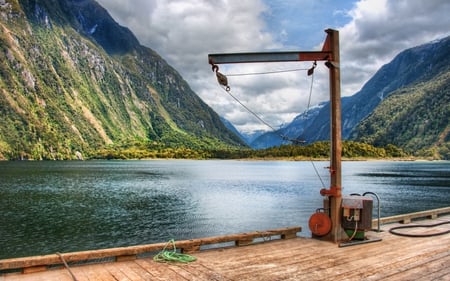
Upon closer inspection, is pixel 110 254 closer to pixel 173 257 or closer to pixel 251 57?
pixel 173 257

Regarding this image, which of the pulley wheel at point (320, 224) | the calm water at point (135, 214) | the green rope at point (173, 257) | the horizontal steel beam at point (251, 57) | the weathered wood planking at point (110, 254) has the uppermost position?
the horizontal steel beam at point (251, 57)

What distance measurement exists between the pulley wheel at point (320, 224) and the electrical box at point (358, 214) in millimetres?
421

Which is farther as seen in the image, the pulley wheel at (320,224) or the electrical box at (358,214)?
the pulley wheel at (320,224)

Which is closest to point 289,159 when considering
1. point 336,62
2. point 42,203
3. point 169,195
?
point 169,195

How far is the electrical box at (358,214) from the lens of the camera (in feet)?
33.1

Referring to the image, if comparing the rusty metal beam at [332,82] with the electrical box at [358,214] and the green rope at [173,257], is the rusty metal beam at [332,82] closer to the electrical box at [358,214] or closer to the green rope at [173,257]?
the electrical box at [358,214]

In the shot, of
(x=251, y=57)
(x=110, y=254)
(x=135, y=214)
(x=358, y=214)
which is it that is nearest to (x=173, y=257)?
(x=110, y=254)

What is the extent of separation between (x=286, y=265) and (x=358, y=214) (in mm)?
3182

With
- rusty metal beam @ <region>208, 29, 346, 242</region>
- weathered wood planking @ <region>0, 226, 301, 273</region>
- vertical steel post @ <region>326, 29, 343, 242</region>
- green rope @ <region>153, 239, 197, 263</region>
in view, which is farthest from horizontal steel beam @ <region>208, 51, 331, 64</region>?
green rope @ <region>153, 239, 197, 263</region>

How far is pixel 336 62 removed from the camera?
1052cm

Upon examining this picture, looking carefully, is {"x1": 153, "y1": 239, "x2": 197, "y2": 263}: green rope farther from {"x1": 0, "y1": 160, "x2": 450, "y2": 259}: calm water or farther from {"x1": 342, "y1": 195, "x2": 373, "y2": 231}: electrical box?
{"x1": 0, "y1": 160, "x2": 450, "y2": 259}: calm water

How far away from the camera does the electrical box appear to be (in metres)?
10.1

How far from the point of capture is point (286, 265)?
788 cm

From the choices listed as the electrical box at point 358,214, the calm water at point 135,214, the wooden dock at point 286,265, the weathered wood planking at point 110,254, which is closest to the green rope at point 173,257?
the wooden dock at point 286,265
